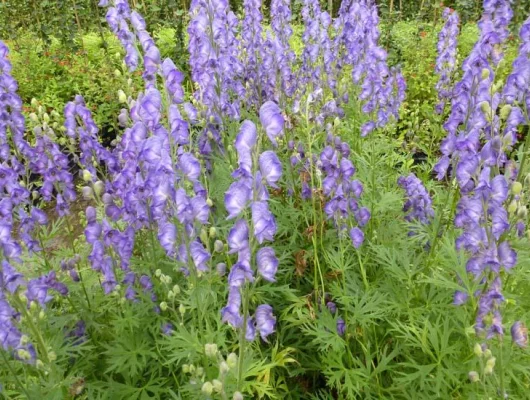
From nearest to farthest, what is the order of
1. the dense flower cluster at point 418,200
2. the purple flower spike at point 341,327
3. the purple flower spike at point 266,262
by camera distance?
the purple flower spike at point 266,262 → the purple flower spike at point 341,327 → the dense flower cluster at point 418,200

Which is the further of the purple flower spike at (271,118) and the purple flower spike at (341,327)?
the purple flower spike at (341,327)

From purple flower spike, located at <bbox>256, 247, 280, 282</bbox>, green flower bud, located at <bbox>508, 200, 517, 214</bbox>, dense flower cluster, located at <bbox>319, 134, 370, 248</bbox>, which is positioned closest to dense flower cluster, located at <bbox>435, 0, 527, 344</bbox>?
green flower bud, located at <bbox>508, 200, 517, 214</bbox>

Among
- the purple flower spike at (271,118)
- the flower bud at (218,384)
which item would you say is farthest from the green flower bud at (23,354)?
the purple flower spike at (271,118)

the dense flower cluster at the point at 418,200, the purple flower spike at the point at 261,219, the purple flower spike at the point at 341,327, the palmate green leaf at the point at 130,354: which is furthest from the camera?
the dense flower cluster at the point at 418,200

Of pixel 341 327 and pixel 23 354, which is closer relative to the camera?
pixel 23 354

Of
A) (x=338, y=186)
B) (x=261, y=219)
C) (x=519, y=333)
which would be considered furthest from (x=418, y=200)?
(x=261, y=219)

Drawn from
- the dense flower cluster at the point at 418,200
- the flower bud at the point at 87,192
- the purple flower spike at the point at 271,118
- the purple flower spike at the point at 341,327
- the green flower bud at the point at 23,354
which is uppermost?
the purple flower spike at the point at 271,118

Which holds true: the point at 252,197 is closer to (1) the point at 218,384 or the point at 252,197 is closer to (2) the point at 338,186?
(1) the point at 218,384

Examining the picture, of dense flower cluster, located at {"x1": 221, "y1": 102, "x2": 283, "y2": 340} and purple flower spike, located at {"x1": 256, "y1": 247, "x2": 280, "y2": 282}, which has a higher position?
dense flower cluster, located at {"x1": 221, "y1": 102, "x2": 283, "y2": 340}

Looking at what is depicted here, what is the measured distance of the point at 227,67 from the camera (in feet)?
10.9

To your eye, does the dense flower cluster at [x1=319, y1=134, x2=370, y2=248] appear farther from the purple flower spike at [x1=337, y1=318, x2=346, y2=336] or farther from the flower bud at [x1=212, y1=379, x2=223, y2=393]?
→ the flower bud at [x1=212, y1=379, x2=223, y2=393]

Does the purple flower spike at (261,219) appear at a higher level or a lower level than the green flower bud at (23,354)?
higher

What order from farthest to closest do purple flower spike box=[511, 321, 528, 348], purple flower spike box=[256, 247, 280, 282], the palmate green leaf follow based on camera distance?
the palmate green leaf < purple flower spike box=[511, 321, 528, 348] < purple flower spike box=[256, 247, 280, 282]

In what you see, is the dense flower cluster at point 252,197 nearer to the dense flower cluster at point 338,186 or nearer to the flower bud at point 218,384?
the flower bud at point 218,384
